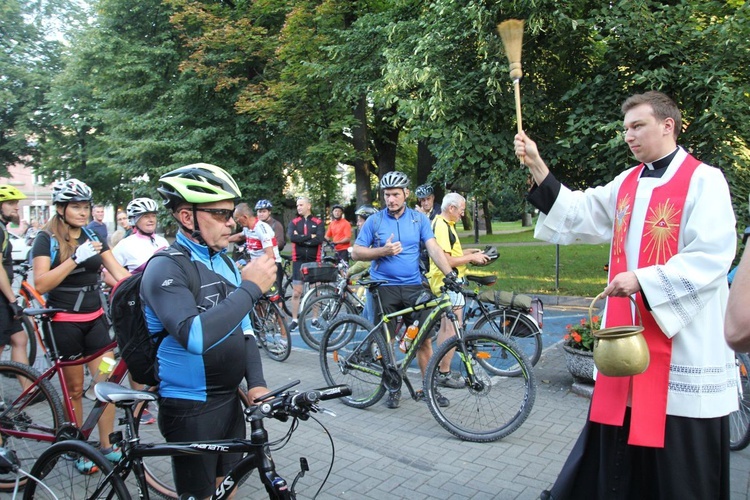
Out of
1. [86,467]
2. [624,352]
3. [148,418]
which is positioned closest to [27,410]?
[148,418]

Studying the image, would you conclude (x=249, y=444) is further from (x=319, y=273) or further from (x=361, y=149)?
(x=361, y=149)

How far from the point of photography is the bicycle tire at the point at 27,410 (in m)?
4.01

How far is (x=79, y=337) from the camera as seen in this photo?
4242mm

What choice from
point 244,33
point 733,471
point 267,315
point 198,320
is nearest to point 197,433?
point 198,320

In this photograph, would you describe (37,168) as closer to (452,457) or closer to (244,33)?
(244,33)

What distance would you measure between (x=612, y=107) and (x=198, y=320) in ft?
26.1

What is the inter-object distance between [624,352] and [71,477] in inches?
108

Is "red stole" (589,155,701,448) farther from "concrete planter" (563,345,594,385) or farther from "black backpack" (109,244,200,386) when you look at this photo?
"concrete planter" (563,345,594,385)

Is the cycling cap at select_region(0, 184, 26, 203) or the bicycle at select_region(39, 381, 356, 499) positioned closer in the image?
the bicycle at select_region(39, 381, 356, 499)

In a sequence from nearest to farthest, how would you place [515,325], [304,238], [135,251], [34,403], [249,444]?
[249,444], [34,403], [135,251], [515,325], [304,238]

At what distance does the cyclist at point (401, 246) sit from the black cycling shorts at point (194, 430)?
9.80ft

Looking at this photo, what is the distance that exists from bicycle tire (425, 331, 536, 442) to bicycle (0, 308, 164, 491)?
2.47 meters

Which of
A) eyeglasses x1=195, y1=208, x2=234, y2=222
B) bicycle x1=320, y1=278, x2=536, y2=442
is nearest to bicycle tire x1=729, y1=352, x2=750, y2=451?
bicycle x1=320, y1=278, x2=536, y2=442

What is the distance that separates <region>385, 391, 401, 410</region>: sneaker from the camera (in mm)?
5348
